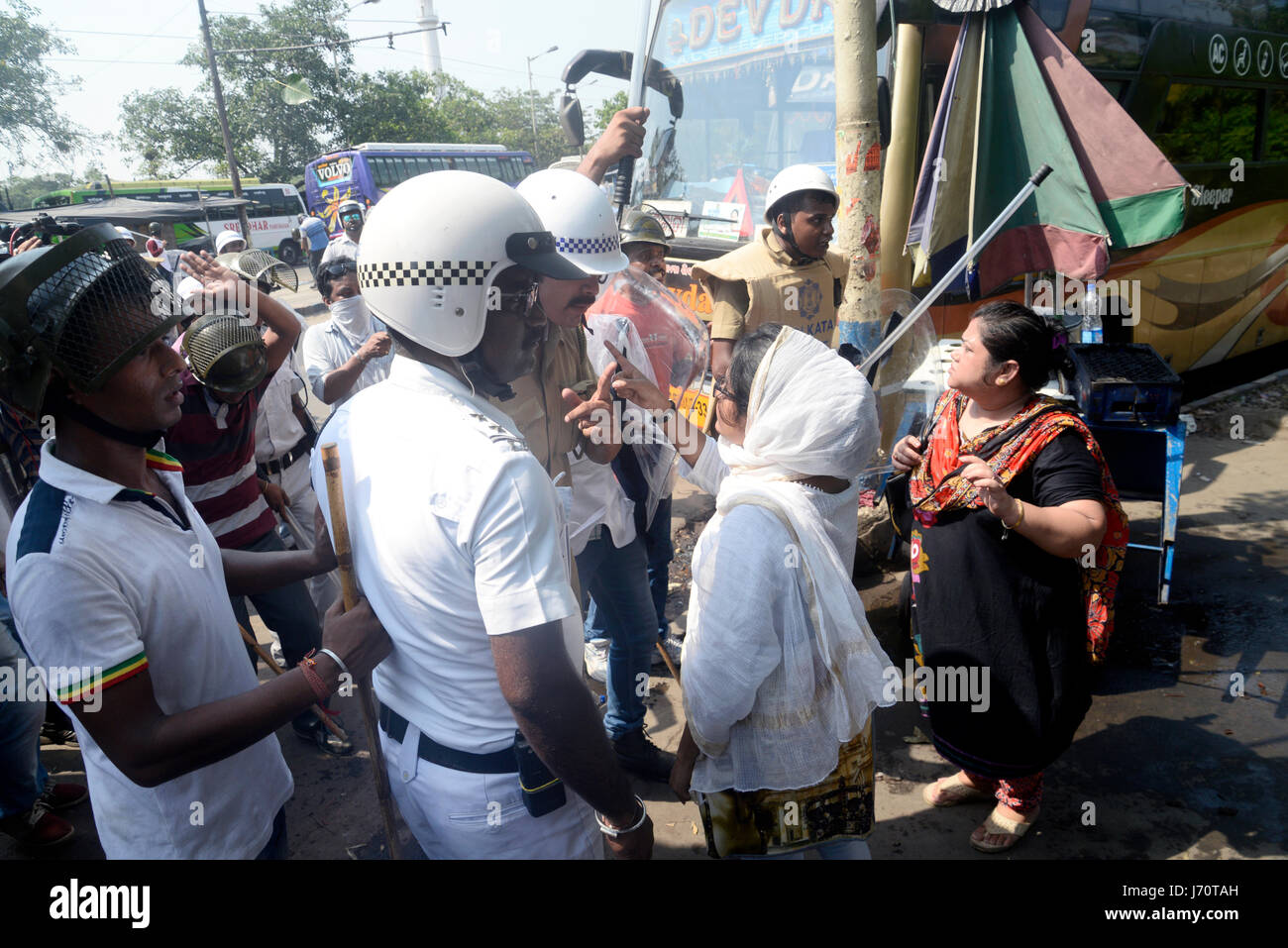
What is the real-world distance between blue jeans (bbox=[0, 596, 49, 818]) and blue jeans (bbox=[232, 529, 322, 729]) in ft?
2.52

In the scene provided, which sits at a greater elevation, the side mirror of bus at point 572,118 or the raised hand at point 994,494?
the side mirror of bus at point 572,118

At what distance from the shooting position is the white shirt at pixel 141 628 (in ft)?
4.47

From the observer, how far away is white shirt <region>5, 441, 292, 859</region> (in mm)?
1363

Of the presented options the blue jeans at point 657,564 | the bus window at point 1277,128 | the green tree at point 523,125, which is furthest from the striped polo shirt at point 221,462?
the green tree at point 523,125

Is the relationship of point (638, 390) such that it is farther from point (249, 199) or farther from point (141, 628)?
point (249, 199)

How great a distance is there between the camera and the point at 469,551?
1.28m

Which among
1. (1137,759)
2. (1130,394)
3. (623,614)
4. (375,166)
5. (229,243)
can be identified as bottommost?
(1137,759)

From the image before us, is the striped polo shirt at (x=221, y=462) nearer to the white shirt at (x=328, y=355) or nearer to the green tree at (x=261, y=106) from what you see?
the white shirt at (x=328, y=355)

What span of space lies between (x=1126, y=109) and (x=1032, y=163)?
107 inches

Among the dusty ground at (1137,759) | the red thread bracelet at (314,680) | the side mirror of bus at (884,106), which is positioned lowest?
the dusty ground at (1137,759)

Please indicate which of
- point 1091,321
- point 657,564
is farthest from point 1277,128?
point 657,564

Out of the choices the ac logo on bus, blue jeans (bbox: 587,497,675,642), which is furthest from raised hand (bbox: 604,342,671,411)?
the ac logo on bus

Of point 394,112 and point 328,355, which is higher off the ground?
point 394,112

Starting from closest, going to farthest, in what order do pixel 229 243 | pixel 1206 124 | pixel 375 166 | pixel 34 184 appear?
1. pixel 1206 124
2. pixel 229 243
3. pixel 375 166
4. pixel 34 184
